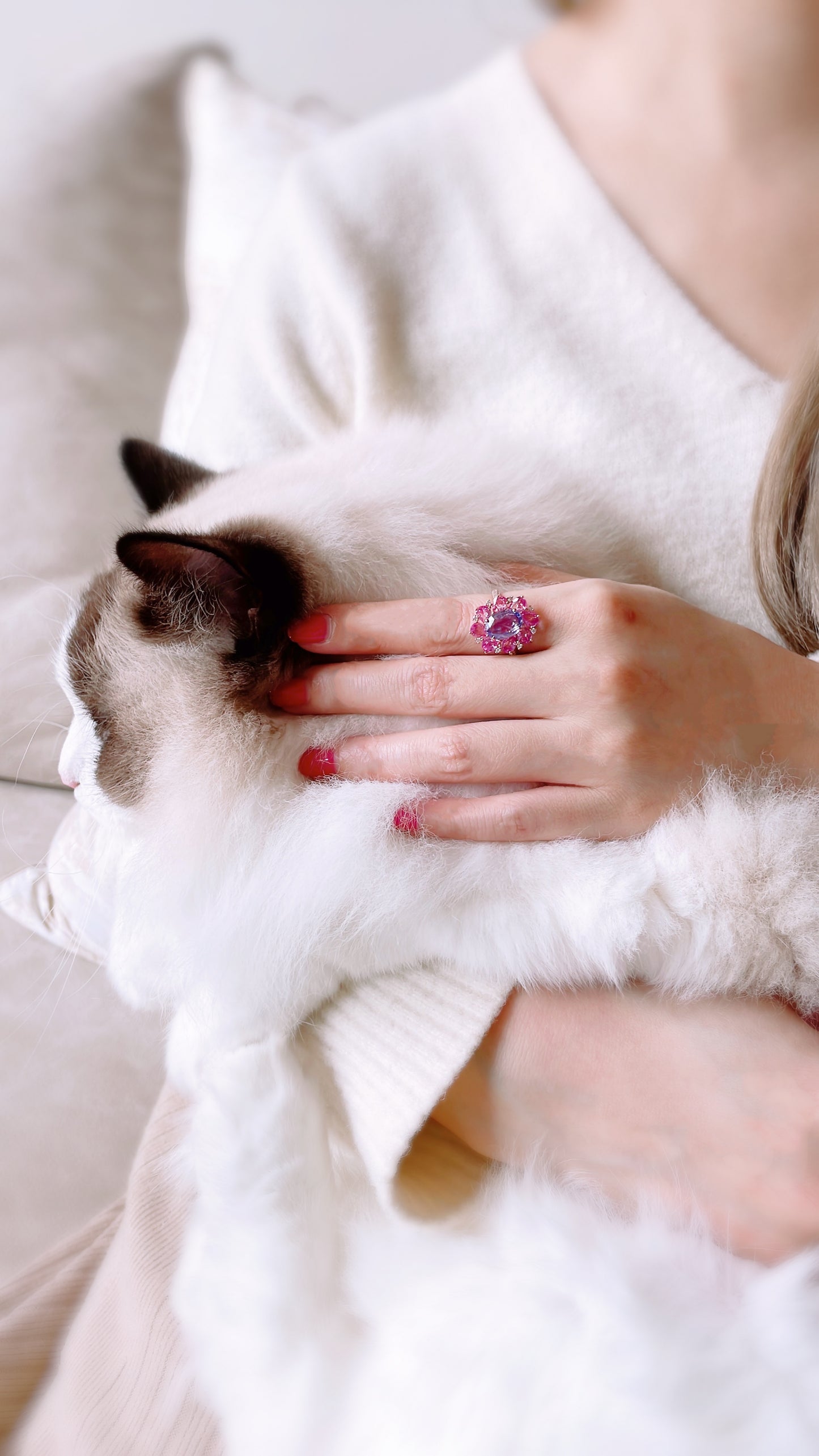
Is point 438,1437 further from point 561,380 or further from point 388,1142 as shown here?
point 561,380

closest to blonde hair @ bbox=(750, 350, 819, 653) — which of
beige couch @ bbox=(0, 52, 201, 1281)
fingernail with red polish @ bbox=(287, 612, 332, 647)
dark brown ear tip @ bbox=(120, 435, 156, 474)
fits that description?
fingernail with red polish @ bbox=(287, 612, 332, 647)

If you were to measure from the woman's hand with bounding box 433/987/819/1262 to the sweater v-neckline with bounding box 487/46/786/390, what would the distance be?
63cm

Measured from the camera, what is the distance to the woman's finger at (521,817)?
1.97 ft

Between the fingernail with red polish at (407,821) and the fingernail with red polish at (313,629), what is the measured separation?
131 millimetres

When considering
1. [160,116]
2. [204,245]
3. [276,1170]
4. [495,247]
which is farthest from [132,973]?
[160,116]

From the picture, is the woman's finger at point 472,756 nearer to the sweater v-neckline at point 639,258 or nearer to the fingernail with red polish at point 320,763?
the fingernail with red polish at point 320,763

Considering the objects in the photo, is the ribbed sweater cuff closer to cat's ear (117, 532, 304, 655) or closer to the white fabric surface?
cat's ear (117, 532, 304, 655)

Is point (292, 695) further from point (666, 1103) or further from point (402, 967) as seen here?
point (666, 1103)

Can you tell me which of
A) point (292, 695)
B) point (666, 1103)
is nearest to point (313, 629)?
point (292, 695)

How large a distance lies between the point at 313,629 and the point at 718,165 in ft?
2.41

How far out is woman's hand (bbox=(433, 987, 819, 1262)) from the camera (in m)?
0.57

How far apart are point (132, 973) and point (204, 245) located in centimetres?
108

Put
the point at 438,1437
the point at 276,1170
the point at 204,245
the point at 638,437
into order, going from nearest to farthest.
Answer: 1. the point at 438,1437
2. the point at 276,1170
3. the point at 638,437
4. the point at 204,245

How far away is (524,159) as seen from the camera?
0.96 m
